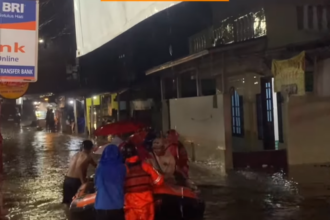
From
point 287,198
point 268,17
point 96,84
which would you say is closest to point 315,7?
point 268,17

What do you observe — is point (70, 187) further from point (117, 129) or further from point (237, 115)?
point (237, 115)

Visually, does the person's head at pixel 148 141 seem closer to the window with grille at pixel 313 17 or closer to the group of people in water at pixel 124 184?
the group of people in water at pixel 124 184

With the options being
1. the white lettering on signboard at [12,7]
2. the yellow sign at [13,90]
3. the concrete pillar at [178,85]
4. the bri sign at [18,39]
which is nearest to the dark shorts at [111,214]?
the bri sign at [18,39]

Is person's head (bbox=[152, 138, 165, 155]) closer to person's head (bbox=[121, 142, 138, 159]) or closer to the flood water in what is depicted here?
the flood water

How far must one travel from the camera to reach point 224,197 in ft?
31.9

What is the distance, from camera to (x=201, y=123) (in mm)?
15156

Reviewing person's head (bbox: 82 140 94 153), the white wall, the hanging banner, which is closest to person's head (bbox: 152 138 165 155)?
person's head (bbox: 82 140 94 153)

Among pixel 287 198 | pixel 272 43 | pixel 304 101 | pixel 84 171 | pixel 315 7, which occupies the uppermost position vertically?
pixel 315 7

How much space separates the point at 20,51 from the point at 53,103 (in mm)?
40590

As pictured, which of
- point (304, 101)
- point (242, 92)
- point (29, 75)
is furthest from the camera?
point (242, 92)

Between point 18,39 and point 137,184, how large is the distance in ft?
8.34

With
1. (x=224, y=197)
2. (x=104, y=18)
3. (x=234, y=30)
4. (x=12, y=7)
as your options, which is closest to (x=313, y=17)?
(x=234, y=30)

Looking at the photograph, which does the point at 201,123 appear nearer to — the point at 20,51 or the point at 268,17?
the point at 268,17

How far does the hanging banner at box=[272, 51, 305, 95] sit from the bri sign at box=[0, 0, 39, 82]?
8.61m
